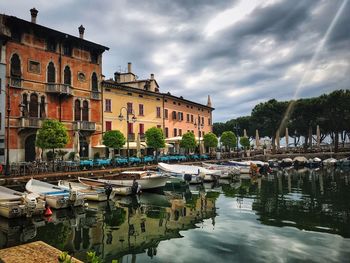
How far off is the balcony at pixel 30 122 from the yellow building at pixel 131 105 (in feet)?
30.9

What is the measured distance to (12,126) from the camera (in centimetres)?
2906

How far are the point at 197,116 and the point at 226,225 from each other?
45.7 meters

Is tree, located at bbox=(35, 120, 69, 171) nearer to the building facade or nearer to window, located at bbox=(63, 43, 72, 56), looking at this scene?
the building facade

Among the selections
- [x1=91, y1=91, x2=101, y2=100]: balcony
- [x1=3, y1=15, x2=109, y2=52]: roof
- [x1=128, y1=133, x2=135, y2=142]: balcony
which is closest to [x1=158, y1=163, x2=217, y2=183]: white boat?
[x1=128, y1=133, x2=135, y2=142]: balcony

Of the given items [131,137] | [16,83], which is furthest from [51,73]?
[131,137]

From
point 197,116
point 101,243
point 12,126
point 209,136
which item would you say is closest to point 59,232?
point 101,243

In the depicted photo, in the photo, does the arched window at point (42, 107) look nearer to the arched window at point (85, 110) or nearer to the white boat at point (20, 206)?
the arched window at point (85, 110)

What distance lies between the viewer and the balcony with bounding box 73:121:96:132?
34.0m

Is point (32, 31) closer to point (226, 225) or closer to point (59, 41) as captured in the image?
point (59, 41)

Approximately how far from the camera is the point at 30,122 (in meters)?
29.6

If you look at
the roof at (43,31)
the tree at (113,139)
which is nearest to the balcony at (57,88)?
the roof at (43,31)

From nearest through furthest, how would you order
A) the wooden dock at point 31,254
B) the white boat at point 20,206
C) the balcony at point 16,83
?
1. the wooden dock at point 31,254
2. the white boat at point 20,206
3. the balcony at point 16,83

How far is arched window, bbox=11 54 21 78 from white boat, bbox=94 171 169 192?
→ 16.1 meters

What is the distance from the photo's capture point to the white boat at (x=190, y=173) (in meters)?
29.1
